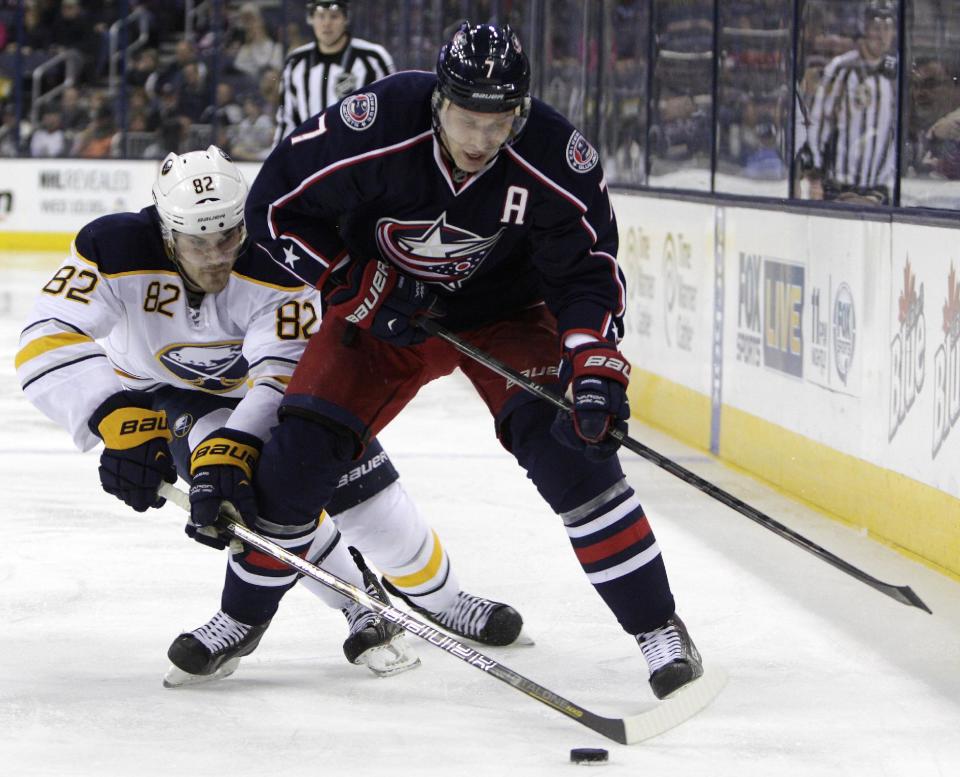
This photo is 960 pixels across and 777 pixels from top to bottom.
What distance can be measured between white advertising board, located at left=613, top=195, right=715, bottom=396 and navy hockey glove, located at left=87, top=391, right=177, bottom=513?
291 cm

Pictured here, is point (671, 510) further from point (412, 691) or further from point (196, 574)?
point (412, 691)

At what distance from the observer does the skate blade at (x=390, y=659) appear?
9.72 feet

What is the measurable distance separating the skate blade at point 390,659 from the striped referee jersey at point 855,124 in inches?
76.1

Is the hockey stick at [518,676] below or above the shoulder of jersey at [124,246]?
below

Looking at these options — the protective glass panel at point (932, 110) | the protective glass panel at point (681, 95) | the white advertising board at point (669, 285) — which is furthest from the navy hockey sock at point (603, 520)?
the protective glass panel at point (681, 95)

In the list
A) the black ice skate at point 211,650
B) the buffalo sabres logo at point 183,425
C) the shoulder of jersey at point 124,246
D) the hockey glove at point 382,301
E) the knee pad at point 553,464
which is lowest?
the black ice skate at point 211,650

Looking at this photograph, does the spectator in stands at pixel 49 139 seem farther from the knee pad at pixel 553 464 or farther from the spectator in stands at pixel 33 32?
the knee pad at pixel 553 464

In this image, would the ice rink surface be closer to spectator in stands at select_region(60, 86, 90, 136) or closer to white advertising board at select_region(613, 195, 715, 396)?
white advertising board at select_region(613, 195, 715, 396)

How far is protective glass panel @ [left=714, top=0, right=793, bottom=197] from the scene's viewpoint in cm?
515

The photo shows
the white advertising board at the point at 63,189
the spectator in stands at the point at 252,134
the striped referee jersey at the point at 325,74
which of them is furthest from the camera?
the spectator in stands at the point at 252,134

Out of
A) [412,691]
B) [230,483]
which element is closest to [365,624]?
[412,691]

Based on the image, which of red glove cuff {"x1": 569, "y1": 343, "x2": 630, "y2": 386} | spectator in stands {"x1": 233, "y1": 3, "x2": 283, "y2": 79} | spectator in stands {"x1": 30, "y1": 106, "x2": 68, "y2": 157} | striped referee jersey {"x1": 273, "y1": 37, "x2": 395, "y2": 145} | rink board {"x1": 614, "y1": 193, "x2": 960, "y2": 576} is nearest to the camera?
red glove cuff {"x1": 569, "y1": 343, "x2": 630, "y2": 386}

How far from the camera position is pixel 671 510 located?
4508 millimetres

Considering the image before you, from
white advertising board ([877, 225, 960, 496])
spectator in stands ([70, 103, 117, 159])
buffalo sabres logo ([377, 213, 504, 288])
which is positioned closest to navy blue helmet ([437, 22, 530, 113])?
buffalo sabres logo ([377, 213, 504, 288])
